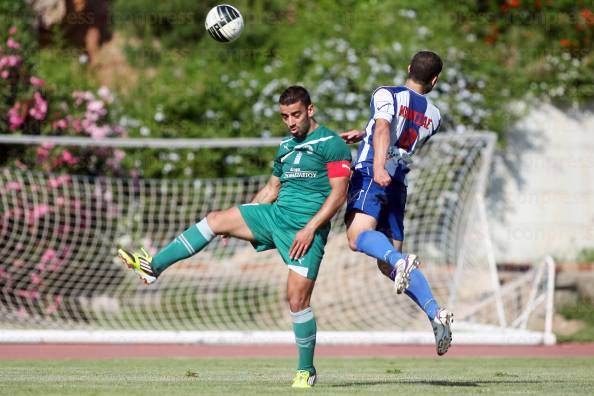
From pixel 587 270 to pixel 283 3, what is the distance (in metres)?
8.07

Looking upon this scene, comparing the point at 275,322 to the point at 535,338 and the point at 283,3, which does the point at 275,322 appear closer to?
the point at 535,338

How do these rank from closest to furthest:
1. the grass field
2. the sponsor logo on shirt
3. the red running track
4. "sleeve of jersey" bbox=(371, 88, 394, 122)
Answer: the grass field
the sponsor logo on shirt
"sleeve of jersey" bbox=(371, 88, 394, 122)
the red running track

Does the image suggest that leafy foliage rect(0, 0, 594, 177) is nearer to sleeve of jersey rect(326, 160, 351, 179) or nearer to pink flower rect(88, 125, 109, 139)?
pink flower rect(88, 125, 109, 139)

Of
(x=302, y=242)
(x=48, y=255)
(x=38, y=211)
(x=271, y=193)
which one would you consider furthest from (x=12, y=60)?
(x=302, y=242)

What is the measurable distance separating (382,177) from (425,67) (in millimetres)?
961

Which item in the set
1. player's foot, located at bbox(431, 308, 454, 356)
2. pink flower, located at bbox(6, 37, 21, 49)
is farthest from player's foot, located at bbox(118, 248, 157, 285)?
pink flower, located at bbox(6, 37, 21, 49)

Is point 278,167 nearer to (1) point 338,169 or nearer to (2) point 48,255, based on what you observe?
(1) point 338,169

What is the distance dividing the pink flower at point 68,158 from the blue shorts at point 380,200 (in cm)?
716

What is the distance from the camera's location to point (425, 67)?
22.6 ft

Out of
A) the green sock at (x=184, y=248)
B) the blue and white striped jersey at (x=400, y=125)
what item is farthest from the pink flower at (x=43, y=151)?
the blue and white striped jersey at (x=400, y=125)

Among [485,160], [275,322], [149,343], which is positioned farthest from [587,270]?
[149,343]

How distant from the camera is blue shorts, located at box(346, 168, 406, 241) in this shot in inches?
267

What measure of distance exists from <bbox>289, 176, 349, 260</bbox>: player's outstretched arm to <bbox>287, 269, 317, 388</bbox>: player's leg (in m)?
0.15

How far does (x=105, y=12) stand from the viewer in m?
20.2
